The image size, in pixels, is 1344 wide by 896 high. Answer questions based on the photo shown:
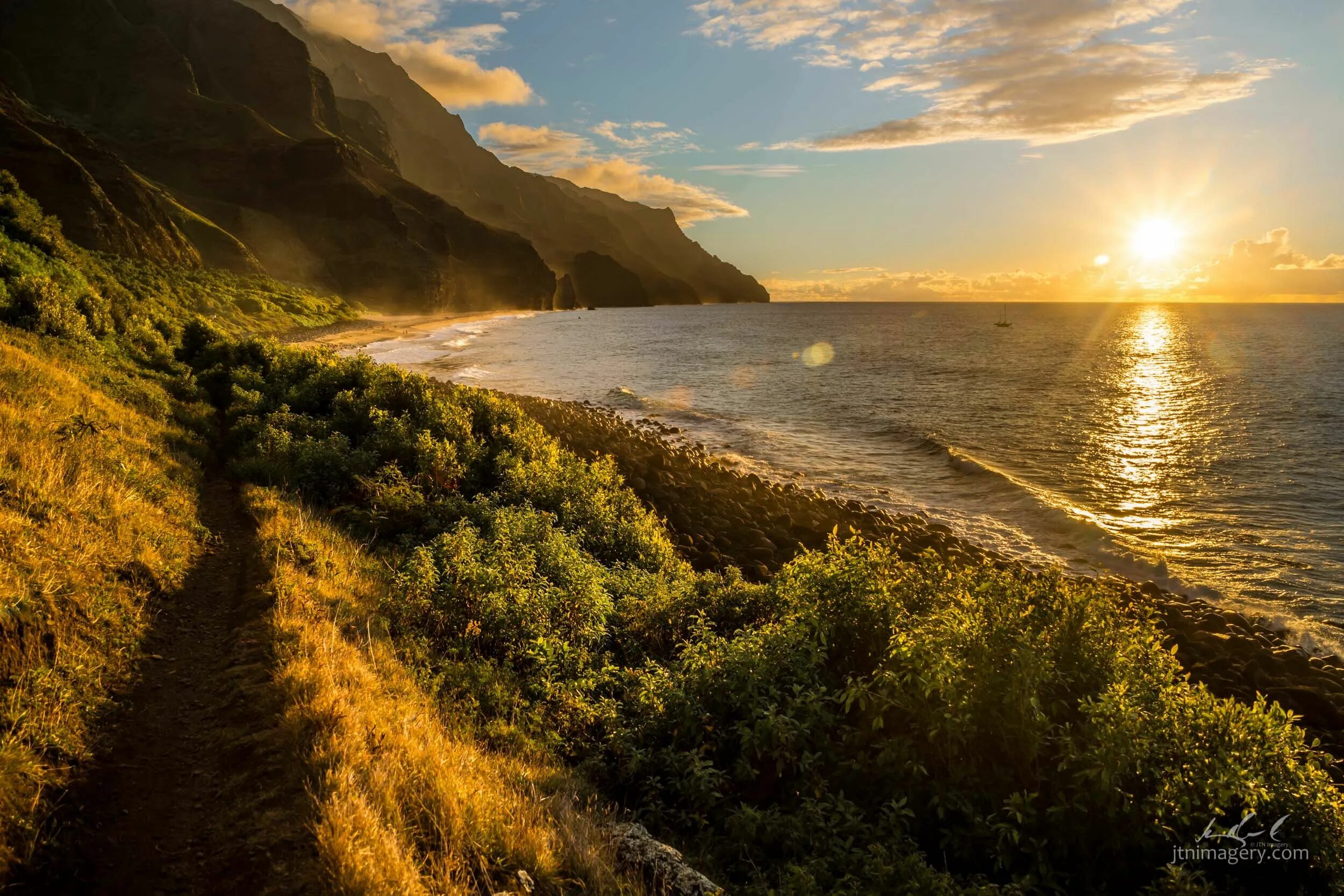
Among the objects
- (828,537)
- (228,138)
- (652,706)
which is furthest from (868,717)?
(228,138)

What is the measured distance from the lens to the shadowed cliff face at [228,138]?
103 m

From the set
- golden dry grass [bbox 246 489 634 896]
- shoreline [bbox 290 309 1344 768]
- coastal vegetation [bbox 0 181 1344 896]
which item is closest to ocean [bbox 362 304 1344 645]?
shoreline [bbox 290 309 1344 768]

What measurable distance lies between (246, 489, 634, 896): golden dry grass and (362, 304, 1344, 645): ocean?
18454mm

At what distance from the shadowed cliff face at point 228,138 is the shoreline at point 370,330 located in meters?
8.53

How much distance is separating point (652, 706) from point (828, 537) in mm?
6839

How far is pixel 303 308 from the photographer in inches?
2840

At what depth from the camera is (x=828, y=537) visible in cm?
1377

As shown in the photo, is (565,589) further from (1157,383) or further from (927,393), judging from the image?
(1157,383)

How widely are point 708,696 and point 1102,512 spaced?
21813 millimetres

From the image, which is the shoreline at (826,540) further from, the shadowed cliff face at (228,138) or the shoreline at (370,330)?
the shadowed cliff face at (228,138)

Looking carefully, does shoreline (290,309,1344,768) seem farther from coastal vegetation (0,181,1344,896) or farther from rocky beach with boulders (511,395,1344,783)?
coastal vegetation (0,181,1344,896)

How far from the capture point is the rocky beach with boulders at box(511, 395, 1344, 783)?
1299 centimetres

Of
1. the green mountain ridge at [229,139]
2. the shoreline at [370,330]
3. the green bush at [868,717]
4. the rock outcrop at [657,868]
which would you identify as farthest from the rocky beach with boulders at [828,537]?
the green mountain ridge at [229,139]

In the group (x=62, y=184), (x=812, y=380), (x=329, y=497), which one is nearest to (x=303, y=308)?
(x=62, y=184)
